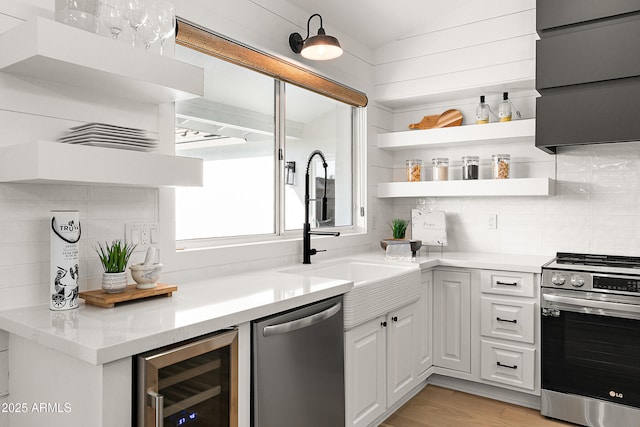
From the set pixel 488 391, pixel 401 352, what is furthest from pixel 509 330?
pixel 401 352

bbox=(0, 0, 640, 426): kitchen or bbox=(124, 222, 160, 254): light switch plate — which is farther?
bbox=(124, 222, 160, 254): light switch plate

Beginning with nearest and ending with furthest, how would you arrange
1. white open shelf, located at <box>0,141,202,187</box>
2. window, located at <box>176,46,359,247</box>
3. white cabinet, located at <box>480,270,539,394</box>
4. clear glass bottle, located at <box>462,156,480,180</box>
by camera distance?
white open shelf, located at <box>0,141,202,187</box>
window, located at <box>176,46,359,247</box>
white cabinet, located at <box>480,270,539,394</box>
clear glass bottle, located at <box>462,156,480,180</box>

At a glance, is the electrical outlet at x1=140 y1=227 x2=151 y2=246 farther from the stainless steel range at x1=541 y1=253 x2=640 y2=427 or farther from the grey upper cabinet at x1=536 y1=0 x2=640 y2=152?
the grey upper cabinet at x1=536 y1=0 x2=640 y2=152

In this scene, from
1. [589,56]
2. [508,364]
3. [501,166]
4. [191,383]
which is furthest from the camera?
[501,166]

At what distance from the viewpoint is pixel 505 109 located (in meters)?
3.26

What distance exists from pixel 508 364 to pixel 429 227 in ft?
3.54

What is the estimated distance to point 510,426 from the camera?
2645mm

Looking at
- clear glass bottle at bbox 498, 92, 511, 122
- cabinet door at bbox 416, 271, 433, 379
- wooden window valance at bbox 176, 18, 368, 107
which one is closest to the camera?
wooden window valance at bbox 176, 18, 368, 107

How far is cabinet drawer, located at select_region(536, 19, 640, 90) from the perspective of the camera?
2.57 metres

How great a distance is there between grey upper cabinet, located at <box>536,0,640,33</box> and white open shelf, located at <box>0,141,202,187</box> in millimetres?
2395

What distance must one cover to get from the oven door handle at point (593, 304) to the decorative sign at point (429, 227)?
0.90 m

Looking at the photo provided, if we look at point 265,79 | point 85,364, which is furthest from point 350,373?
point 265,79

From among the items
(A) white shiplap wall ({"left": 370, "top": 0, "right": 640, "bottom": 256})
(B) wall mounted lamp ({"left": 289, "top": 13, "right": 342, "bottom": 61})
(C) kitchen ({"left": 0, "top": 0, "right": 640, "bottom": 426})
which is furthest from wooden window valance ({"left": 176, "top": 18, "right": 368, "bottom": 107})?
(A) white shiplap wall ({"left": 370, "top": 0, "right": 640, "bottom": 256})

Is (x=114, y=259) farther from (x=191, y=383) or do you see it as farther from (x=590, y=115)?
(x=590, y=115)
